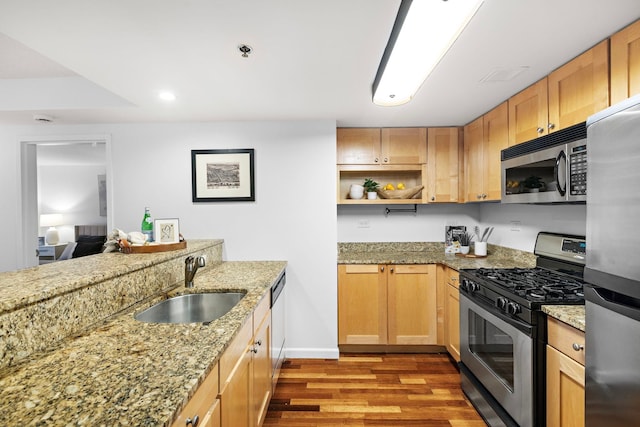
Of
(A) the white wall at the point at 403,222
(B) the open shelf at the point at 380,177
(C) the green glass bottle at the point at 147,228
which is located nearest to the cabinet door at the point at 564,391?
(B) the open shelf at the point at 380,177

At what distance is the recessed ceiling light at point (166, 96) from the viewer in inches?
85.0

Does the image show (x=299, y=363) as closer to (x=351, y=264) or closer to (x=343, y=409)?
(x=343, y=409)

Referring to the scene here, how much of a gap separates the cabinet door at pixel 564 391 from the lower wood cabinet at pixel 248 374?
58.8 inches

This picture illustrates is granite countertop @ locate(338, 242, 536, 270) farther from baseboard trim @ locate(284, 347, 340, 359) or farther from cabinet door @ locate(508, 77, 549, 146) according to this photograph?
cabinet door @ locate(508, 77, 549, 146)

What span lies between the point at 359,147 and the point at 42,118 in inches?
114

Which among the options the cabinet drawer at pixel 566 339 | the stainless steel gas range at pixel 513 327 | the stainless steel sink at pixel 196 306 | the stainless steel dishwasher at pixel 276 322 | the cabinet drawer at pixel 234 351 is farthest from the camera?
the stainless steel dishwasher at pixel 276 322

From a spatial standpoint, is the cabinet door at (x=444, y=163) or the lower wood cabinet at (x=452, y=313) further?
the cabinet door at (x=444, y=163)

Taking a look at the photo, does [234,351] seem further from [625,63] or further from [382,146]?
[382,146]

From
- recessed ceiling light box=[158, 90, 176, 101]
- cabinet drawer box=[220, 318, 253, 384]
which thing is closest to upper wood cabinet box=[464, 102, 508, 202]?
cabinet drawer box=[220, 318, 253, 384]

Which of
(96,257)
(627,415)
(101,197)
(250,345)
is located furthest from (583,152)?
(101,197)

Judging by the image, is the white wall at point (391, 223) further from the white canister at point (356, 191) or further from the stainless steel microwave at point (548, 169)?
the stainless steel microwave at point (548, 169)

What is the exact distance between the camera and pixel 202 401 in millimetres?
909

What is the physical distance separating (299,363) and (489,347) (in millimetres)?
1605

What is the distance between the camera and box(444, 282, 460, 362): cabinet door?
250cm
